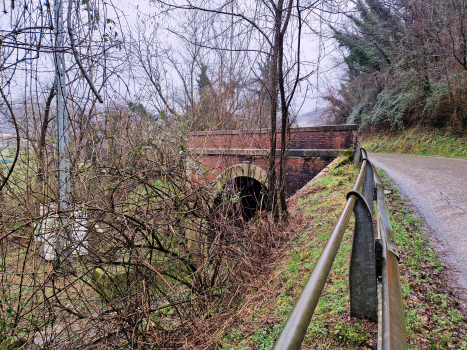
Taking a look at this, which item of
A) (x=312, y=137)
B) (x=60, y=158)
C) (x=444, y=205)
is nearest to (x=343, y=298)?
(x=444, y=205)

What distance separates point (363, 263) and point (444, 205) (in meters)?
3.40

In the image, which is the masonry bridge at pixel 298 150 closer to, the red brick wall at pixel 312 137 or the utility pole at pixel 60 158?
the red brick wall at pixel 312 137

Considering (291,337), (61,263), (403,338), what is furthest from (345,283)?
(61,263)

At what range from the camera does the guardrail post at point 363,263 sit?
149 cm

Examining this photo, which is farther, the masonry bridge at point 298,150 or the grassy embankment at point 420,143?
the grassy embankment at point 420,143

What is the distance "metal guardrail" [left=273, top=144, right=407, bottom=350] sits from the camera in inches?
28.2

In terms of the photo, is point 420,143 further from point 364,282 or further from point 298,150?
point 364,282

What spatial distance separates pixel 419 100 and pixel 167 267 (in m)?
15.5

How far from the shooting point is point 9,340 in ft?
8.29

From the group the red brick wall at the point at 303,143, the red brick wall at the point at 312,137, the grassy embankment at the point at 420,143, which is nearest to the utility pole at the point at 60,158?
the red brick wall at the point at 312,137

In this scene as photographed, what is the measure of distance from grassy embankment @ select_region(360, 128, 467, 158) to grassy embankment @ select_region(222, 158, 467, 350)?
8637 mm

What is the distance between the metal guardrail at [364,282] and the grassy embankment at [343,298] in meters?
0.27

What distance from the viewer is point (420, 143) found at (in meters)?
12.9

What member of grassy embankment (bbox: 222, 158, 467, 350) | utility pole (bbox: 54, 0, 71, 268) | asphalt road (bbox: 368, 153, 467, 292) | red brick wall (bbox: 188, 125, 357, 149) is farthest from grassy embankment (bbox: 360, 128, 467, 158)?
utility pole (bbox: 54, 0, 71, 268)
